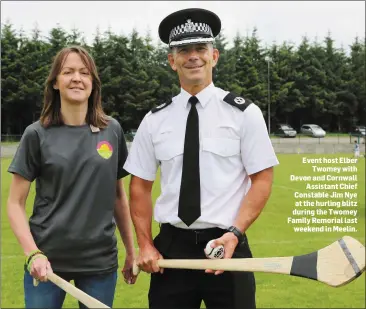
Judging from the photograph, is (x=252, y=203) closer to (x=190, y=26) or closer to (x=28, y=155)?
(x=190, y=26)

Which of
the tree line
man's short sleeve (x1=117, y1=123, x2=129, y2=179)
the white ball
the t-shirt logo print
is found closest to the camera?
the white ball

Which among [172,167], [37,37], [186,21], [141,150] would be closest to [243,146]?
[172,167]

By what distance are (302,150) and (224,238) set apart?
94.7 feet

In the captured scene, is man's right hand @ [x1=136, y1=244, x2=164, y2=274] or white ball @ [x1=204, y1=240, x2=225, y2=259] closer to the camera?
white ball @ [x1=204, y1=240, x2=225, y2=259]

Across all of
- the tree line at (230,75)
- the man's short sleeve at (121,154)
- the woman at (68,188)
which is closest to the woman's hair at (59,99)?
the woman at (68,188)

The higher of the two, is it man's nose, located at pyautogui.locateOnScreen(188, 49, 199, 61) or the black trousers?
man's nose, located at pyautogui.locateOnScreen(188, 49, 199, 61)

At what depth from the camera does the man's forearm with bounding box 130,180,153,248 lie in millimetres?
2500

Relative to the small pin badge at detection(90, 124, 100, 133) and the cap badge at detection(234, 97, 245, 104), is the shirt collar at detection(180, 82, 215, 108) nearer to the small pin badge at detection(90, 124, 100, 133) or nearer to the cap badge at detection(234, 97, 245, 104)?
the cap badge at detection(234, 97, 245, 104)

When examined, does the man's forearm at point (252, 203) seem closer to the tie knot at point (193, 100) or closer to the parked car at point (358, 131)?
the tie knot at point (193, 100)

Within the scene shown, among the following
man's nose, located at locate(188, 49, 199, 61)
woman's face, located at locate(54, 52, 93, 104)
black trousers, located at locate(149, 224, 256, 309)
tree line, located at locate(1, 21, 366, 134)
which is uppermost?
tree line, located at locate(1, 21, 366, 134)

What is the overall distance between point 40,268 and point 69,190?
37 centimetres

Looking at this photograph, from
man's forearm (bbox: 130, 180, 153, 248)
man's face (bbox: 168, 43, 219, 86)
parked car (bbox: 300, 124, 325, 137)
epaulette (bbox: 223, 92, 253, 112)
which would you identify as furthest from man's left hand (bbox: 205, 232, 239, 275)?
parked car (bbox: 300, 124, 325, 137)

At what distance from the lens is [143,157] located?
2.51 m

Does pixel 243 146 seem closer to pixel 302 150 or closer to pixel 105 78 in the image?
pixel 302 150
